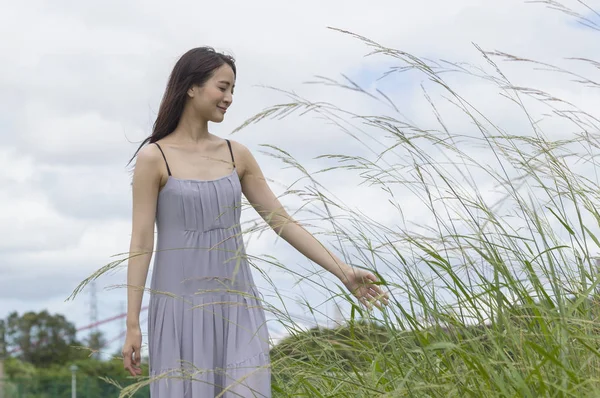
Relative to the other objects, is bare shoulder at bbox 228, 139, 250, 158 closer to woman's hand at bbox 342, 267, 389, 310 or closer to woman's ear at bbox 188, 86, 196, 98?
woman's ear at bbox 188, 86, 196, 98

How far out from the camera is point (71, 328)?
50.6 meters

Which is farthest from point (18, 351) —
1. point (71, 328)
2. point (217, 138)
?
point (217, 138)

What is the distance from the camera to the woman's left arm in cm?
262

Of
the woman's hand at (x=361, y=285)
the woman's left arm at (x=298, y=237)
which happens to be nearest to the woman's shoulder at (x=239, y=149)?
the woman's left arm at (x=298, y=237)

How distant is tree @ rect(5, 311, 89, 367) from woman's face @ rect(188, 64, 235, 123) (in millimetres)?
49222

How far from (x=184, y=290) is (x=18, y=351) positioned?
5208 cm

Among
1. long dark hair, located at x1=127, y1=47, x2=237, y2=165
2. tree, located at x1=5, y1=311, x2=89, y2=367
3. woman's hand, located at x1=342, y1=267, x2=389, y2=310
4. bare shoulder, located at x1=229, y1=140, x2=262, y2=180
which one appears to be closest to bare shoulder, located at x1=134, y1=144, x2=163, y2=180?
long dark hair, located at x1=127, y1=47, x2=237, y2=165

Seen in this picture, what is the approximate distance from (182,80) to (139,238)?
60cm

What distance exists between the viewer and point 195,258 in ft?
9.93

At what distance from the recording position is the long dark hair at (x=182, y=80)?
318cm

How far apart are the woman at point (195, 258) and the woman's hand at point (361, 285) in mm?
155

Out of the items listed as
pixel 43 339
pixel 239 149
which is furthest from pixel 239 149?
pixel 43 339

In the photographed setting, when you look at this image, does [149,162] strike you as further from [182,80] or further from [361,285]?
[361,285]

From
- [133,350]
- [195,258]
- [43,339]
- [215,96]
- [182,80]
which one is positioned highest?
[43,339]
